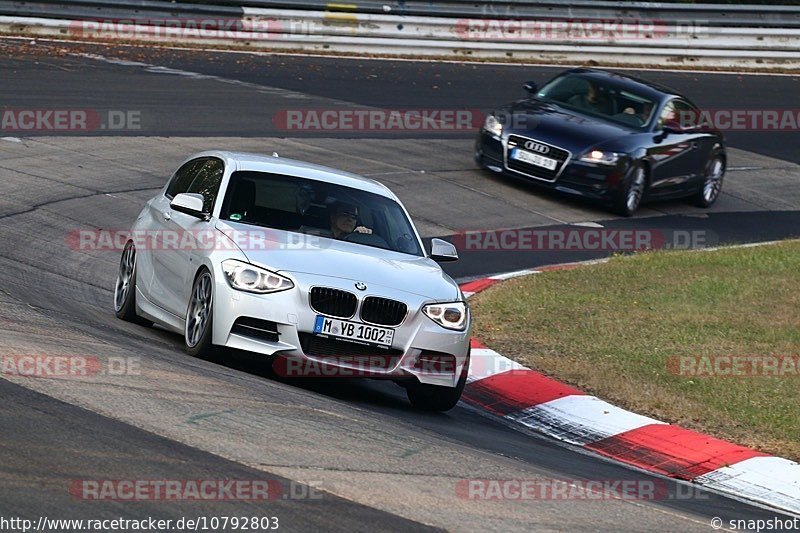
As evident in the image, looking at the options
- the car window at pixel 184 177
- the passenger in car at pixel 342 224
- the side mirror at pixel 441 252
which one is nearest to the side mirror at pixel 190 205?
the passenger in car at pixel 342 224

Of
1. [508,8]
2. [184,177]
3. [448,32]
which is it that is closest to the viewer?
[184,177]

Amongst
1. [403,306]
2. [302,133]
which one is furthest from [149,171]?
[403,306]

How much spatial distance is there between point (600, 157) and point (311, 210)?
29.1 feet

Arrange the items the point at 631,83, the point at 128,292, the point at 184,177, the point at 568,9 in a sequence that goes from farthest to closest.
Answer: the point at 568,9, the point at 631,83, the point at 184,177, the point at 128,292

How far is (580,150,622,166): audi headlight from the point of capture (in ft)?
58.5

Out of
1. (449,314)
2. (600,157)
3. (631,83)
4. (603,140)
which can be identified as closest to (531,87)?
(631,83)

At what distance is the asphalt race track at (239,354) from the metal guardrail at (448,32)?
131 centimetres

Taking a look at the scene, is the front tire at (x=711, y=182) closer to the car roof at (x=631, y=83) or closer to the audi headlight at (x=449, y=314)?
the car roof at (x=631, y=83)

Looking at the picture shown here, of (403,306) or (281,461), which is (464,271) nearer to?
(403,306)

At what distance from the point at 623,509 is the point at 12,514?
2960 mm

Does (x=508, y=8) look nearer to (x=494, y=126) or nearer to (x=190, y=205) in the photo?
(x=494, y=126)

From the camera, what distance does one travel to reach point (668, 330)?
11.7m

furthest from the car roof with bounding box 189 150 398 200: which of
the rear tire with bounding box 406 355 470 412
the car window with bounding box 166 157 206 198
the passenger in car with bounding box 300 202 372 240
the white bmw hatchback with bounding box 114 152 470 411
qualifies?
the rear tire with bounding box 406 355 470 412

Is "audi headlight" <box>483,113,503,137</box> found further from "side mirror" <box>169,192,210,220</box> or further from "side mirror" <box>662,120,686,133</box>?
"side mirror" <box>169,192,210,220</box>
